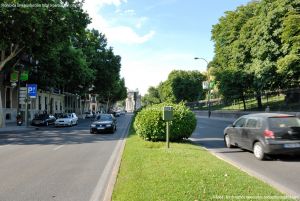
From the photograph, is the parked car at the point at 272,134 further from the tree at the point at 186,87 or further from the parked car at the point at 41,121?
the tree at the point at 186,87

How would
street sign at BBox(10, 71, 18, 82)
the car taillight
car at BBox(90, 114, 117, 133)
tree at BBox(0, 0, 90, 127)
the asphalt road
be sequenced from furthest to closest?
street sign at BBox(10, 71, 18, 82), tree at BBox(0, 0, 90, 127), car at BBox(90, 114, 117, 133), the car taillight, the asphalt road

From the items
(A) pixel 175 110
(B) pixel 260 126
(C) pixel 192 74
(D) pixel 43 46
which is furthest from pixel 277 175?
(C) pixel 192 74

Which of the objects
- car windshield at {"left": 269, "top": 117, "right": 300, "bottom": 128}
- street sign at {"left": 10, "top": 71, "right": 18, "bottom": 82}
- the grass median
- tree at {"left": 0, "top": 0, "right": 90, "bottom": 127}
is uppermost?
tree at {"left": 0, "top": 0, "right": 90, "bottom": 127}

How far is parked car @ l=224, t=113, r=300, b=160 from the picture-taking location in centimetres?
1159

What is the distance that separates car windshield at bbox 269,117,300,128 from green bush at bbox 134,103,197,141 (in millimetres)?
4727

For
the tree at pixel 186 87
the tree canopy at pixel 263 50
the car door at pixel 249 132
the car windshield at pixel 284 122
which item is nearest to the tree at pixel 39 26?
the tree canopy at pixel 263 50

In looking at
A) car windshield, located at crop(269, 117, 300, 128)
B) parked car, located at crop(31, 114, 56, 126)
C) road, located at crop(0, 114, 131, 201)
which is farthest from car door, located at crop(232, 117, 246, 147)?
parked car, located at crop(31, 114, 56, 126)

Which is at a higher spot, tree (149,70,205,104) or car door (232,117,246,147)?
tree (149,70,205,104)

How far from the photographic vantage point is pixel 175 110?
54.3 ft

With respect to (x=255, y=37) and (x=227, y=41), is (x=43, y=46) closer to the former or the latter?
(x=255, y=37)

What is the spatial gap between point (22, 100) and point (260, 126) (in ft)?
92.3

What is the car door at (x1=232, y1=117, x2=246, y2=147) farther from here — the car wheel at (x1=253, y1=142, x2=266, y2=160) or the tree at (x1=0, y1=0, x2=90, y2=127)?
the tree at (x1=0, y1=0, x2=90, y2=127)

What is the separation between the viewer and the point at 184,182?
762cm

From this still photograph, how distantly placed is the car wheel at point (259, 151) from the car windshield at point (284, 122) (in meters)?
0.77
